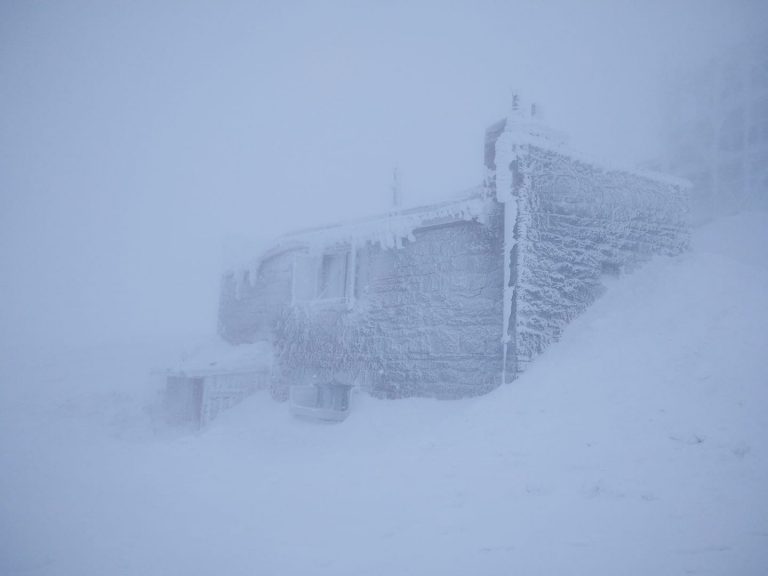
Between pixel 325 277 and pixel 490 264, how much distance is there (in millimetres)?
5919

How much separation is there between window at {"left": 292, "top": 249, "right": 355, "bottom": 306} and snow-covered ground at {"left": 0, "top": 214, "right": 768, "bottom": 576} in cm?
351

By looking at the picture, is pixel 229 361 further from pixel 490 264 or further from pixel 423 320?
pixel 490 264

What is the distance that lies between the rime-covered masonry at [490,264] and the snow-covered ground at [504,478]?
2.40 feet

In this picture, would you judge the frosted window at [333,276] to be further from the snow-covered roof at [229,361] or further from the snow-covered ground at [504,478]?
the snow-covered ground at [504,478]

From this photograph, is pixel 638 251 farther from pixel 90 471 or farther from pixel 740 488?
pixel 90 471

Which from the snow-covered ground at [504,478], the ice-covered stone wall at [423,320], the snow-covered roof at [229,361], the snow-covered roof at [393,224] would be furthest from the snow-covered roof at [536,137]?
the snow-covered roof at [229,361]

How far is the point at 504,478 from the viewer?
22.7ft

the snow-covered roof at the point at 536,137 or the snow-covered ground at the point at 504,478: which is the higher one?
the snow-covered roof at the point at 536,137

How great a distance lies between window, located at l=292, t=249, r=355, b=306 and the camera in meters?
13.7

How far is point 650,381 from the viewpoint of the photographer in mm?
8102

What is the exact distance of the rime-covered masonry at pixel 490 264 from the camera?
34.1 ft

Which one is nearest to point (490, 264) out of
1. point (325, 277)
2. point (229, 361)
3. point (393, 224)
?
point (393, 224)

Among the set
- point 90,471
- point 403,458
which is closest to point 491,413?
point 403,458

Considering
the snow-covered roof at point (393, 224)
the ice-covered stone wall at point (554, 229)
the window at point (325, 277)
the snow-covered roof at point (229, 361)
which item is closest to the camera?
the ice-covered stone wall at point (554, 229)
